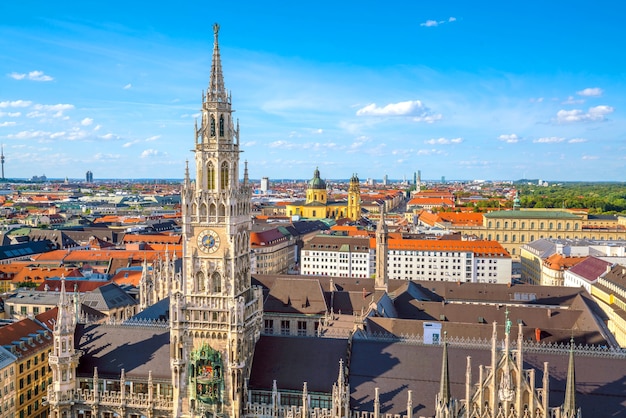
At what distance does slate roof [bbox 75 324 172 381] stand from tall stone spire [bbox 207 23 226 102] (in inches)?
788

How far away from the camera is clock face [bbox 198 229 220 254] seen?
139ft

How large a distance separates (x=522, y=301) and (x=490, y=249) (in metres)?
51.3

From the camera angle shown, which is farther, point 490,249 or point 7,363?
point 490,249

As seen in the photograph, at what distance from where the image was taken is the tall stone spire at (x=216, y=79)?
4275 centimetres

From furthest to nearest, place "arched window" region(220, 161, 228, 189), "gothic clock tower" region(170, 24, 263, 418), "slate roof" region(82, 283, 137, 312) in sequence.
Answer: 1. "slate roof" region(82, 283, 137, 312)
2. "arched window" region(220, 161, 228, 189)
3. "gothic clock tower" region(170, 24, 263, 418)

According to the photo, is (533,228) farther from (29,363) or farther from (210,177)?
(210,177)

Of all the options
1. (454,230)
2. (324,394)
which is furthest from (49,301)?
(454,230)

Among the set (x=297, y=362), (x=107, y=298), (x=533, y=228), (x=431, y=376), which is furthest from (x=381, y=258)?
(x=533, y=228)

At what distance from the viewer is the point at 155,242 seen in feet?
492

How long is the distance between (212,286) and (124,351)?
11.3 metres

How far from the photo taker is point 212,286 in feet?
140

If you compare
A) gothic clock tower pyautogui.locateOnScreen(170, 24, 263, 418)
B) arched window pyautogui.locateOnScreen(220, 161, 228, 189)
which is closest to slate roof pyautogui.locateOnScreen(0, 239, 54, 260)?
gothic clock tower pyautogui.locateOnScreen(170, 24, 263, 418)

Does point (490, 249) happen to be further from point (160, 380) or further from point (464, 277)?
point (160, 380)

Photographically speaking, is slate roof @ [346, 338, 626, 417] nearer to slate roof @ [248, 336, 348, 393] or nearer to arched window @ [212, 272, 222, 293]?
slate roof @ [248, 336, 348, 393]
